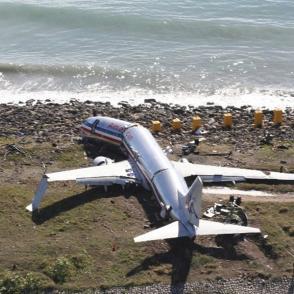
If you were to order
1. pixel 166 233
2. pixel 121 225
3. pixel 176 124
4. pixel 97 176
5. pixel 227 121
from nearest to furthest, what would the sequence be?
pixel 166 233, pixel 121 225, pixel 97 176, pixel 176 124, pixel 227 121

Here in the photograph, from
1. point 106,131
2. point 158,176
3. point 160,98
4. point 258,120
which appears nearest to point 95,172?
point 158,176

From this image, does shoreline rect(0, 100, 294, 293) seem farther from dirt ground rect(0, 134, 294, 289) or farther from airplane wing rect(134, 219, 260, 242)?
airplane wing rect(134, 219, 260, 242)

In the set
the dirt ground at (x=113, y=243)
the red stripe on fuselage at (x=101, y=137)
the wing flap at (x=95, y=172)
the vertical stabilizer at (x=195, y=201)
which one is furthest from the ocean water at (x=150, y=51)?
the vertical stabilizer at (x=195, y=201)

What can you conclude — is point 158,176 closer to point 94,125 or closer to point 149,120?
point 94,125

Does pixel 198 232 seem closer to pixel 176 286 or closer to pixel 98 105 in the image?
pixel 176 286

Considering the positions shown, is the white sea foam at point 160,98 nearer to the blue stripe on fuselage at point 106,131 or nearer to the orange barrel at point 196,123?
the orange barrel at point 196,123

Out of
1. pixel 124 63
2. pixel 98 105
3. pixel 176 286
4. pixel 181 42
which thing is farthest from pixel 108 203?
pixel 181 42
